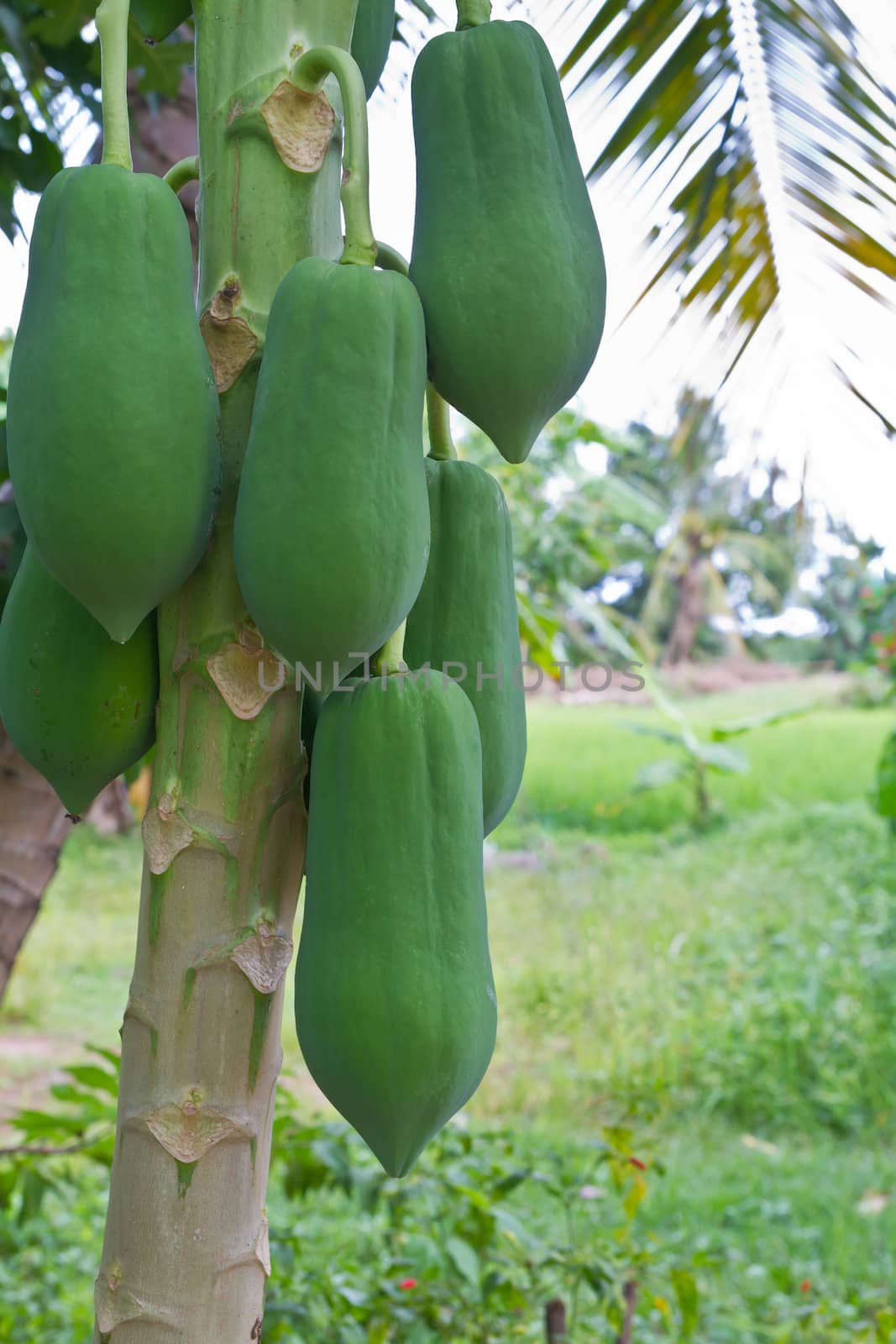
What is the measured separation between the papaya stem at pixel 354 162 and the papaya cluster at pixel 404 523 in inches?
1.1

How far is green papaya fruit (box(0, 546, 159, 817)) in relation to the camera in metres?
0.78

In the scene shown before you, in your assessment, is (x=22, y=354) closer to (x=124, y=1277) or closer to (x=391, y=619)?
(x=391, y=619)

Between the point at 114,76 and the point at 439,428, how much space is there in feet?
1.00

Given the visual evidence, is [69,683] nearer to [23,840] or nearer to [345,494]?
[345,494]

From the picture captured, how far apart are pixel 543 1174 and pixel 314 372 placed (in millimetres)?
2088

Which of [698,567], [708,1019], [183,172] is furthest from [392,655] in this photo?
[698,567]

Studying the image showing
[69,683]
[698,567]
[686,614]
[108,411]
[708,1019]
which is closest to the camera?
[108,411]

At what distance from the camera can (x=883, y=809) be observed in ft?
13.8

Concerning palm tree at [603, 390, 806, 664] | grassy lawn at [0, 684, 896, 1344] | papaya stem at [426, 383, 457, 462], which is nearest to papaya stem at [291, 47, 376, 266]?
papaya stem at [426, 383, 457, 462]

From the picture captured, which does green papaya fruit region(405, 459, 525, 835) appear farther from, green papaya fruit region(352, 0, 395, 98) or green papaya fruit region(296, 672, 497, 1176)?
green papaya fruit region(352, 0, 395, 98)

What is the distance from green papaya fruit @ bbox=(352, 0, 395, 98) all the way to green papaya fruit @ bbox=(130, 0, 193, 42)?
0.12 metres

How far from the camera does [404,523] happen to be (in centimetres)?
70

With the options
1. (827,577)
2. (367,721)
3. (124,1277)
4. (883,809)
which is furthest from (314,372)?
(827,577)

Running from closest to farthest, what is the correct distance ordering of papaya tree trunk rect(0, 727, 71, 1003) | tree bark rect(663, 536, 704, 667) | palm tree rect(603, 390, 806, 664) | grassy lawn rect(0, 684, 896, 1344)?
papaya tree trunk rect(0, 727, 71, 1003) < grassy lawn rect(0, 684, 896, 1344) < palm tree rect(603, 390, 806, 664) < tree bark rect(663, 536, 704, 667)
